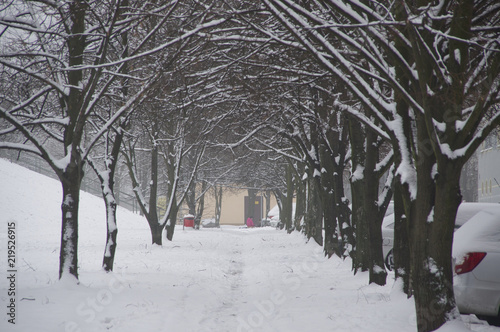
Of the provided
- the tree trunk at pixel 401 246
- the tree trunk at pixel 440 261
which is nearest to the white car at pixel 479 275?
the tree trunk at pixel 440 261

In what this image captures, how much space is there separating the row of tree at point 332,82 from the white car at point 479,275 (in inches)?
31.0

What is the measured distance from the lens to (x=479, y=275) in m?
6.24

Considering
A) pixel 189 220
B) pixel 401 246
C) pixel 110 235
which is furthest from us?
pixel 189 220

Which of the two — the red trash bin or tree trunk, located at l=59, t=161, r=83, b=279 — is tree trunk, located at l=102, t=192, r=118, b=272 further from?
the red trash bin

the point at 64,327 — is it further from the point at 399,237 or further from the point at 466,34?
the point at 466,34

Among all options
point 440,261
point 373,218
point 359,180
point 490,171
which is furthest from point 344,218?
point 490,171

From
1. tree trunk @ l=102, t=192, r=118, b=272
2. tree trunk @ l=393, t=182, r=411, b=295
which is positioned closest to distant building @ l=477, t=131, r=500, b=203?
tree trunk @ l=393, t=182, r=411, b=295

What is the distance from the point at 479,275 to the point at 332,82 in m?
5.82

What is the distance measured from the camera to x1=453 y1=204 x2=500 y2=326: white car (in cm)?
620

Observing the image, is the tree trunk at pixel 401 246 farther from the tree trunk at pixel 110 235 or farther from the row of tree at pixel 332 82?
the tree trunk at pixel 110 235

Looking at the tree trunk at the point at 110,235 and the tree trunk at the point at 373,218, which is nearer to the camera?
the tree trunk at the point at 373,218

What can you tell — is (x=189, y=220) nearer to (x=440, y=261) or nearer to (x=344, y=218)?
(x=344, y=218)

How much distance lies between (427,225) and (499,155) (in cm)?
2662

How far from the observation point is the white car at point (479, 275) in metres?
6.20
